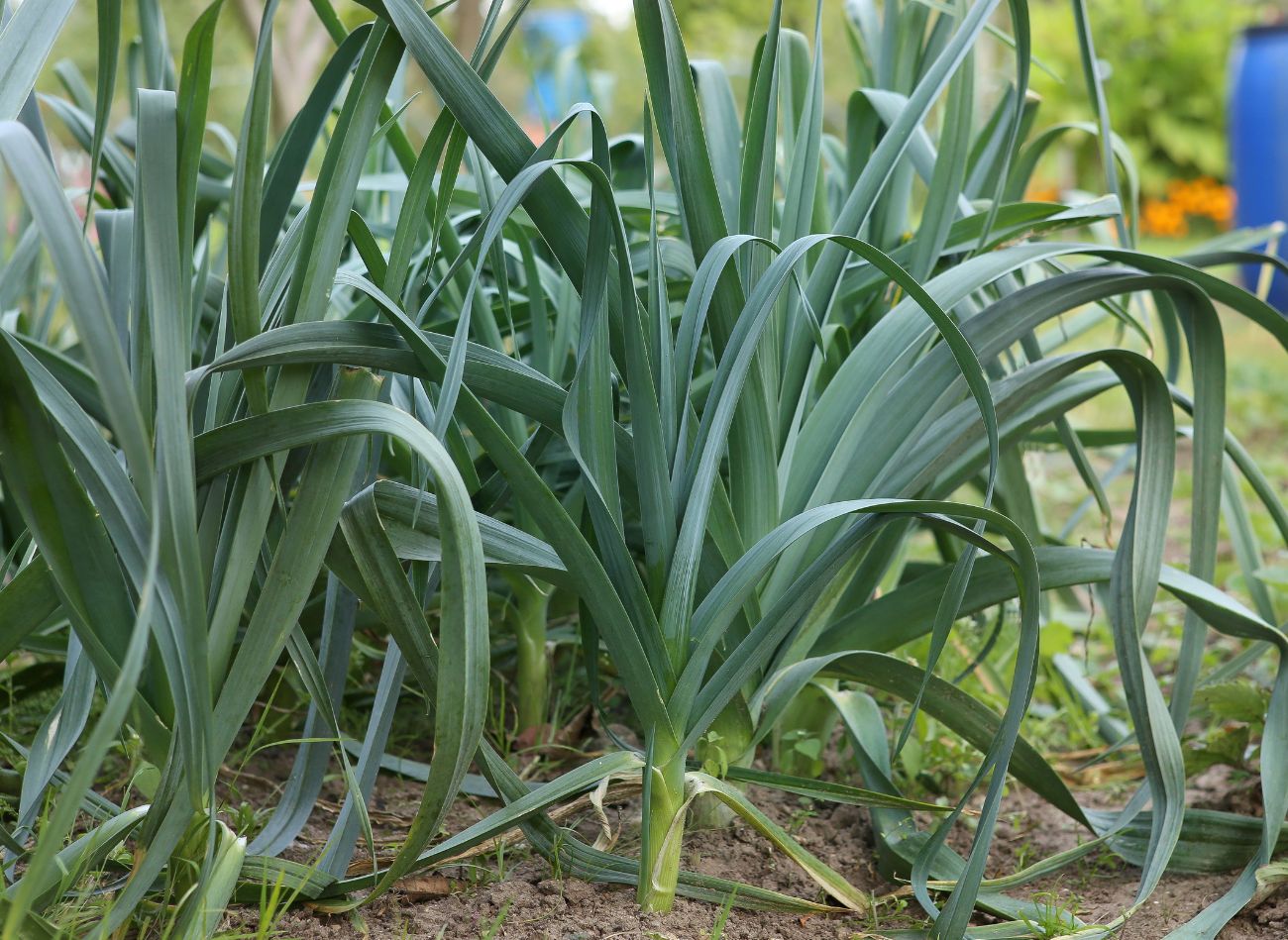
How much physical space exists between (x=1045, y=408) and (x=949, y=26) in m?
0.43

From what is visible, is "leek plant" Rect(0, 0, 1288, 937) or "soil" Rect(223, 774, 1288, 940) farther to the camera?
"soil" Rect(223, 774, 1288, 940)

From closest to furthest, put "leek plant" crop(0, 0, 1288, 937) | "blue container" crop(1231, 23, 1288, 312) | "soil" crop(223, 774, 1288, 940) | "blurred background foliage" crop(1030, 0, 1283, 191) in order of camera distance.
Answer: "leek plant" crop(0, 0, 1288, 937), "soil" crop(223, 774, 1288, 940), "blue container" crop(1231, 23, 1288, 312), "blurred background foliage" crop(1030, 0, 1283, 191)

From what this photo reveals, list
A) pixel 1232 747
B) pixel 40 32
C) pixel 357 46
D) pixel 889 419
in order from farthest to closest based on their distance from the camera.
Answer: pixel 1232 747 < pixel 889 419 < pixel 357 46 < pixel 40 32

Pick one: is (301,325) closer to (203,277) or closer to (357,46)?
(357,46)

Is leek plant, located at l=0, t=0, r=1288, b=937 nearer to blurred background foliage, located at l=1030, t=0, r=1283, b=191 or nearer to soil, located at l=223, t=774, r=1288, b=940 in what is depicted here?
soil, located at l=223, t=774, r=1288, b=940

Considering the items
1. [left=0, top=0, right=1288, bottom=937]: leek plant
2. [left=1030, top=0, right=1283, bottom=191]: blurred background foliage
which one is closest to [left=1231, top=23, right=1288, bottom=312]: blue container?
[left=1030, top=0, right=1283, bottom=191]: blurred background foliage

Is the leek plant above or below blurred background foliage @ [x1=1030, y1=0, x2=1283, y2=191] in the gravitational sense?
below

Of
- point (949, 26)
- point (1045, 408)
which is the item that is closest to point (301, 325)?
point (1045, 408)

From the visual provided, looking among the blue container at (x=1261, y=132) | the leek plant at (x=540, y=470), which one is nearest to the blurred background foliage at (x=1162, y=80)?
the blue container at (x=1261, y=132)

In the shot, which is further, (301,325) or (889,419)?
(889,419)

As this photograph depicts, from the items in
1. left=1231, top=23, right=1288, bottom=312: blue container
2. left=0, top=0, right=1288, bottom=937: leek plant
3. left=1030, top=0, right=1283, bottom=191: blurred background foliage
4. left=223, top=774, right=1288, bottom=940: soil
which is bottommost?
left=223, top=774, right=1288, bottom=940: soil

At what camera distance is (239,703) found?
729 mm

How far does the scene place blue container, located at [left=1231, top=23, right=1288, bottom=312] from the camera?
5305 mm

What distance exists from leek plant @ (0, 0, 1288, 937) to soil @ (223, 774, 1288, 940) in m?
0.02
